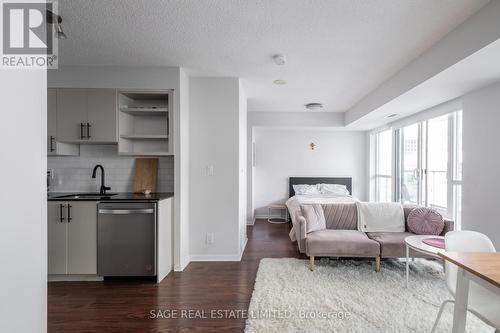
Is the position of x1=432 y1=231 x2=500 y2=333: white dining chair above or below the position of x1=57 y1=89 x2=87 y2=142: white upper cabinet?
below

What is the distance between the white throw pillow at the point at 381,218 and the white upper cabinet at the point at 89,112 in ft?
11.5

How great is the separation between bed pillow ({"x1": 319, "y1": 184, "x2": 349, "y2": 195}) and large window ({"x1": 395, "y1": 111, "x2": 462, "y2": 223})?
1.12 m

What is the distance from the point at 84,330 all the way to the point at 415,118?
17.2 feet

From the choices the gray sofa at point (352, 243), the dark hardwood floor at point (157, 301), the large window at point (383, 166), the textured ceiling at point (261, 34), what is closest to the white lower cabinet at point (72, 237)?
the dark hardwood floor at point (157, 301)

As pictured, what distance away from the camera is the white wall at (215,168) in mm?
3223

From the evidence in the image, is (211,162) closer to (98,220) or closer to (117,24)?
(98,220)

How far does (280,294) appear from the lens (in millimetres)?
2350

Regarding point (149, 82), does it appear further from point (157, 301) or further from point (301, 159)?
point (301, 159)

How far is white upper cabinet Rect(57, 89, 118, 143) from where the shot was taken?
289cm

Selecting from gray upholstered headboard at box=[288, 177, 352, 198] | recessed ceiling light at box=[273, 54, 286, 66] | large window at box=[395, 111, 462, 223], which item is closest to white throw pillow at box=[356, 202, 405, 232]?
large window at box=[395, 111, 462, 223]

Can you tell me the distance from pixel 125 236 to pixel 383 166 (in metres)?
5.44

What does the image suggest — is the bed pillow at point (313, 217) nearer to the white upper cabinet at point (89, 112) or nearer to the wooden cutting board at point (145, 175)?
the wooden cutting board at point (145, 175)

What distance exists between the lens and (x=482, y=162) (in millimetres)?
2723

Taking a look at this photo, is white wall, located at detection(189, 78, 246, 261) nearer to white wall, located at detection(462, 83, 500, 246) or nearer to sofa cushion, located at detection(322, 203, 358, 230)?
sofa cushion, located at detection(322, 203, 358, 230)
